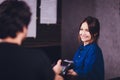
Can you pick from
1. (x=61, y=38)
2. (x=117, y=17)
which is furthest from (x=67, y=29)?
(x=117, y=17)

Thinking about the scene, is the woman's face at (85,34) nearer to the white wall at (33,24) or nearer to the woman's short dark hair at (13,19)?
the white wall at (33,24)

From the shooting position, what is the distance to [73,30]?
4.66 meters

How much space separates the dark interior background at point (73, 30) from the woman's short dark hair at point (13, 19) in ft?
6.83

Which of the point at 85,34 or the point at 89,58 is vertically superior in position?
the point at 85,34

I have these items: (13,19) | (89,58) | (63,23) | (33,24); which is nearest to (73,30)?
(63,23)

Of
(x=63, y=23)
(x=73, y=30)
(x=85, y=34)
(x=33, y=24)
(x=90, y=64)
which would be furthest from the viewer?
(x=73, y=30)

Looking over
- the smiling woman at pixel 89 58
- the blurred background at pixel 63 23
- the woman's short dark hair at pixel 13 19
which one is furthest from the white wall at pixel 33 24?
the woman's short dark hair at pixel 13 19

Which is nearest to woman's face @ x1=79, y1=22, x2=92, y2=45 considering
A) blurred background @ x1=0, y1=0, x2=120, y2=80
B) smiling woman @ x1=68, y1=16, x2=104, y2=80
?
smiling woman @ x1=68, y1=16, x2=104, y2=80

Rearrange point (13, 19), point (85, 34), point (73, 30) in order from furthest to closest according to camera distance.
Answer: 1. point (73, 30)
2. point (85, 34)
3. point (13, 19)

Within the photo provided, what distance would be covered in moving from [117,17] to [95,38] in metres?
1.69

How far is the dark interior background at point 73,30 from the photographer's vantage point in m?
4.36

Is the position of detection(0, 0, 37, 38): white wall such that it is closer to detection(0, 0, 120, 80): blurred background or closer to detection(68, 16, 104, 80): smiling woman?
detection(0, 0, 120, 80): blurred background

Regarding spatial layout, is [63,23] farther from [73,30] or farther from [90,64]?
[90,64]

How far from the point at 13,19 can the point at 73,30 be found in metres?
2.63
